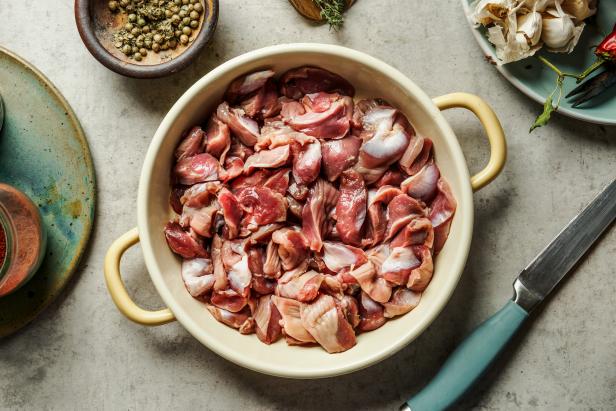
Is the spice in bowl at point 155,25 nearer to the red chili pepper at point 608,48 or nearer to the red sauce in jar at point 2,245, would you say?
the red sauce in jar at point 2,245

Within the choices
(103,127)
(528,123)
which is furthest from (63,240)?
(528,123)

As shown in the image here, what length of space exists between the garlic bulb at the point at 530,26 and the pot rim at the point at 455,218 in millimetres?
340

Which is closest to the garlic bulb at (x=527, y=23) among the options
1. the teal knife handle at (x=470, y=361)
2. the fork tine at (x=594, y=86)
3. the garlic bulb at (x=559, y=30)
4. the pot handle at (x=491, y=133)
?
the garlic bulb at (x=559, y=30)

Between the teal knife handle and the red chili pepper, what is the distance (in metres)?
0.70

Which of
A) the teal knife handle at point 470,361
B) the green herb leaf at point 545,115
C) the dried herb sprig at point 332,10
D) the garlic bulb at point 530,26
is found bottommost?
the teal knife handle at point 470,361

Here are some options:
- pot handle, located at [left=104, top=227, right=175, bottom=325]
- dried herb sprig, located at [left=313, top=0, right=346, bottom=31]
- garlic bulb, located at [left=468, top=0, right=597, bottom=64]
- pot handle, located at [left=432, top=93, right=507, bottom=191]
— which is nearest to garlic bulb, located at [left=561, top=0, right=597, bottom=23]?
garlic bulb, located at [left=468, top=0, right=597, bottom=64]

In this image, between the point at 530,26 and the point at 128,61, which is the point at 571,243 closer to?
the point at 530,26

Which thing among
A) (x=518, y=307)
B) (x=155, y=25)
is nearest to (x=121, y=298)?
(x=155, y=25)

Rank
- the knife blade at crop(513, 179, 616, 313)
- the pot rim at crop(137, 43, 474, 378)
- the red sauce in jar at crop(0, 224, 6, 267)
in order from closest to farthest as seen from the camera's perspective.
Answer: the pot rim at crop(137, 43, 474, 378)
the red sauce in jar at crop(0, 224, 6, 267)
the knife blade at crop(513, 179, 616, 313)

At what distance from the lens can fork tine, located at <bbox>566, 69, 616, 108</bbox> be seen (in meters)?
1.69

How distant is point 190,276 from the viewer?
163 cm

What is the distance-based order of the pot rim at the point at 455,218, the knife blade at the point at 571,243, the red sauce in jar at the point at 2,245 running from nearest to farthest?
the pot rim at the point at 455,218 → the red sauce in jar at the point at 2,245 → the knife blade at the point at 571,243

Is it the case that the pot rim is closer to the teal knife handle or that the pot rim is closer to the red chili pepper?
the teal knife handle

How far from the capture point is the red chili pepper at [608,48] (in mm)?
1636
